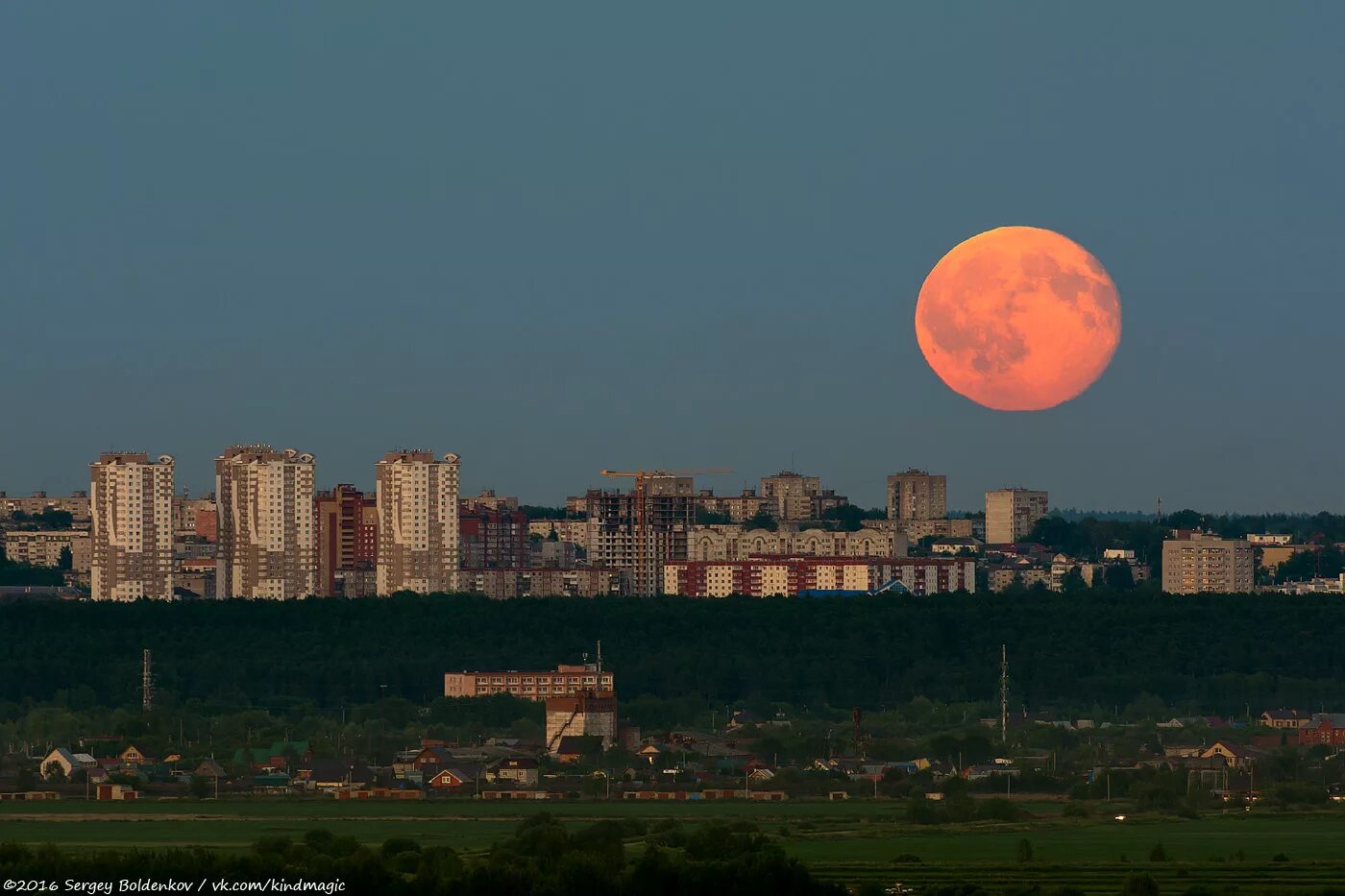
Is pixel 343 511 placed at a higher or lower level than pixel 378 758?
higher

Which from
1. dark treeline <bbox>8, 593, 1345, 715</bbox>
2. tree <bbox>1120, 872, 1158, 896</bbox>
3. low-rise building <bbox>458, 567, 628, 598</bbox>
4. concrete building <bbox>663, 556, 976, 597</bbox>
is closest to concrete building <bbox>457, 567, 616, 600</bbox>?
low-rise building <bbox>458, 567, 628, 598</bbox>

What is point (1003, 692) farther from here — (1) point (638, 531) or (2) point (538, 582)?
(1) point (638, 531)

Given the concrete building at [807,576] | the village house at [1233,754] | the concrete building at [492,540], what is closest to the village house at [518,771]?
the village house at [1233,754]

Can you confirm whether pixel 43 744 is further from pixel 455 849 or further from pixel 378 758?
pixel 455 849

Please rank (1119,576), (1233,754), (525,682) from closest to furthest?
1. (1233,754)
2. (525,682)
3. (1119,576)

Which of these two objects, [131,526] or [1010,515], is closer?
[131,526]

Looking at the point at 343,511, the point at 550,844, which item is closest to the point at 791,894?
the point at 550,844

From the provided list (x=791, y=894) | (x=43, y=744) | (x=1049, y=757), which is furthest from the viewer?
(x=43, y=744)

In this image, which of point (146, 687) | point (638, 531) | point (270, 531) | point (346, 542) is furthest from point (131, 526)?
point (146, 687)
